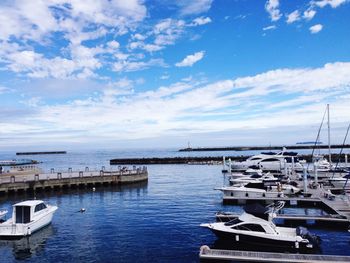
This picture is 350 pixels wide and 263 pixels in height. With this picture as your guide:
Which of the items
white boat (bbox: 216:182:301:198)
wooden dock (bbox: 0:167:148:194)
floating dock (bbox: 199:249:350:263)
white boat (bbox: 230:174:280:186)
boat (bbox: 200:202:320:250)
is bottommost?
floating dock (bbox: 199:249:350:263)

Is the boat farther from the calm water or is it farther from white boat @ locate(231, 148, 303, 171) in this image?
white boat @ locate(231, 148, 303, 171)

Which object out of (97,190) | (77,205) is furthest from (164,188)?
(77,205)

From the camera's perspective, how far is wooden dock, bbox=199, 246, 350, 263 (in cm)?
1930

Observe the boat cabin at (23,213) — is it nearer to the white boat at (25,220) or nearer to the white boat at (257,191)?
the white boat at (25,220)

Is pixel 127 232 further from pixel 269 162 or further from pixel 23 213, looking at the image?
pixel 269 162

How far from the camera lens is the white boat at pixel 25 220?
1046 inches

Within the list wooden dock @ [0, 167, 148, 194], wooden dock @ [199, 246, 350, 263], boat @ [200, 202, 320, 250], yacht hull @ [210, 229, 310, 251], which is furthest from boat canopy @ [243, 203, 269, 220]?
wooden dock @ [0, 167, 148, 194]

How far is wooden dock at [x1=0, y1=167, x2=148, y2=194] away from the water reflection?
23.4 m

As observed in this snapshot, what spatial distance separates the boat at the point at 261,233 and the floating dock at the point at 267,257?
2678 millimetres

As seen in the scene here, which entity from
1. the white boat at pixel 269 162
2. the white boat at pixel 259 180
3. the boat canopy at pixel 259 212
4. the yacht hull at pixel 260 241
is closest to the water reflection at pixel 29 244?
the yacht hull at pixel 260 241

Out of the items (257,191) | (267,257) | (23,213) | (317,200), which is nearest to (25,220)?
(23,213)

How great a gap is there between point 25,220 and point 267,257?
17856 millimetres

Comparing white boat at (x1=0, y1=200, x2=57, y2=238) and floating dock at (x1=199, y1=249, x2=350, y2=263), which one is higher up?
white boat at (x1=0, y1=200, x2=57, y2=238)

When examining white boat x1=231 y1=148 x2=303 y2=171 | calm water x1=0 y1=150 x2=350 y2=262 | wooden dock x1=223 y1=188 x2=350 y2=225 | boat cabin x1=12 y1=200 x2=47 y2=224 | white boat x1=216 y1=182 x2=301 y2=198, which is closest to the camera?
calm water x1=0 y1=150 x2=350 y2=262
